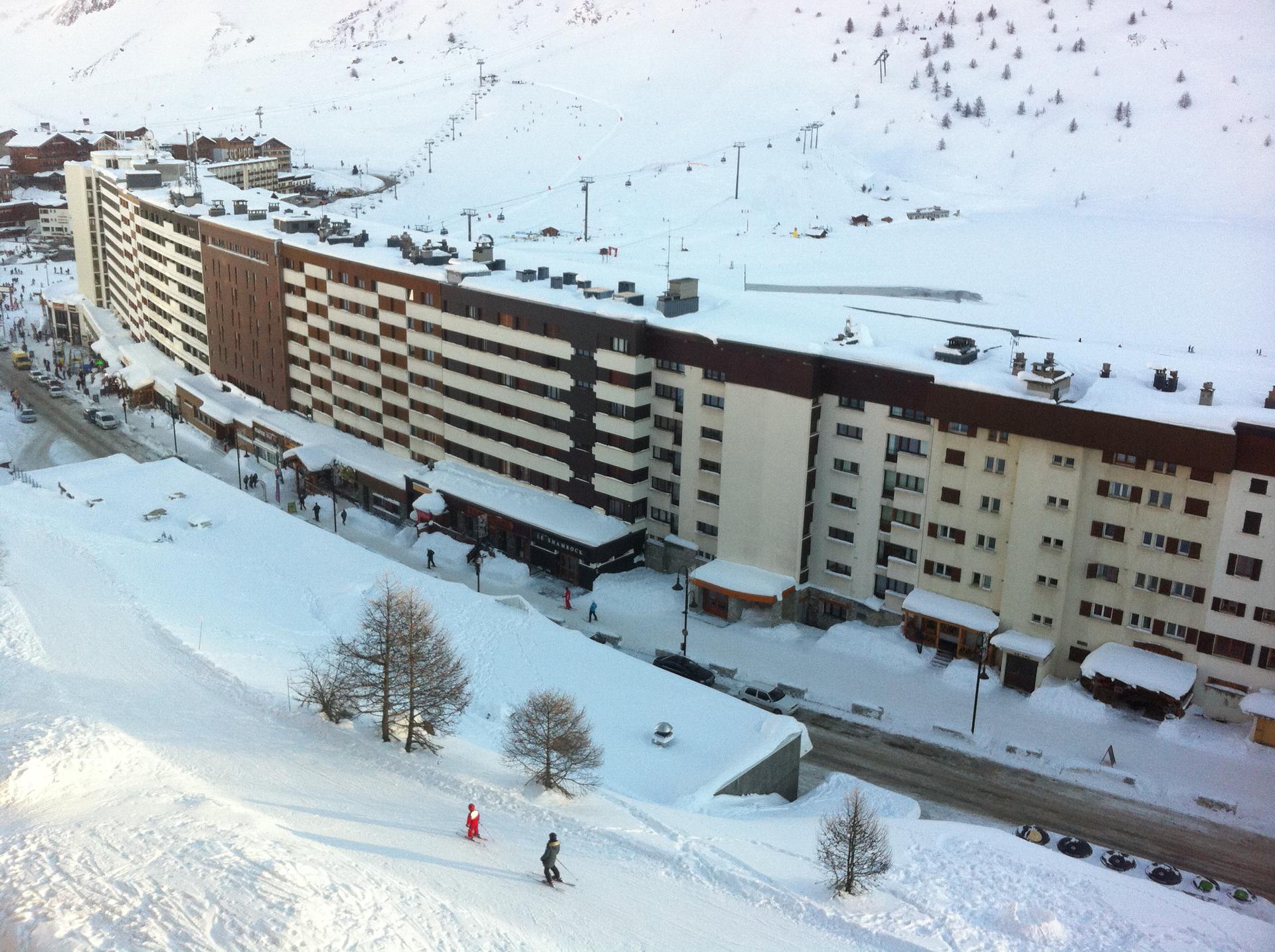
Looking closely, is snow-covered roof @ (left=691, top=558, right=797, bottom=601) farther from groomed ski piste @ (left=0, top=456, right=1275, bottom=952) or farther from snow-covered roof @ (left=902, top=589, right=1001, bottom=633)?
groomed ski piste @ (left=0, top=456, right=1275, bottom=952)

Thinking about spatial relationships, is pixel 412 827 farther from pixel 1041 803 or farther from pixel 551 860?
pixel 1041 803

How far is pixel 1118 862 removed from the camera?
4234 centimetres

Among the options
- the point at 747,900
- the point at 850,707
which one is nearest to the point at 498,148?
the point at 850,707

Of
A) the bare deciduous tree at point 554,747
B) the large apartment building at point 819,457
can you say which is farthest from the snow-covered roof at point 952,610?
the bare deciduous tree at point 554,747

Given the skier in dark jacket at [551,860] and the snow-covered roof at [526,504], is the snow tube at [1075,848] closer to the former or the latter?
the skier in dark jacket at [551,860]

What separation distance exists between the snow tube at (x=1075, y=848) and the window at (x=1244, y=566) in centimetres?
1425

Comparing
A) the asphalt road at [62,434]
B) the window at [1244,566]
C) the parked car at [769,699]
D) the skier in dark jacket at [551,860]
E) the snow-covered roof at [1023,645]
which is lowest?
the asphalt road at [62,434]

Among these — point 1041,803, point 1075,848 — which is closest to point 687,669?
point 1041,803

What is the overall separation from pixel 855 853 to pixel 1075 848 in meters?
12.4

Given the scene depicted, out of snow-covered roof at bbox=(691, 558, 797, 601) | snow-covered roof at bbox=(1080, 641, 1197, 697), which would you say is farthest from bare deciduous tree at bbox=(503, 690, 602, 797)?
snow-covered roof at bbox=(1080, 641, 1197, 697)

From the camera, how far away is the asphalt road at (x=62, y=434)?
3676 inches

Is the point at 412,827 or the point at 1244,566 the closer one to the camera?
the point at 412,827

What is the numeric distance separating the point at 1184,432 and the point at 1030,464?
6.59 m

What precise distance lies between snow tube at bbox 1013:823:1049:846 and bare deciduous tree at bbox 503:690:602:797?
52.8 ft
